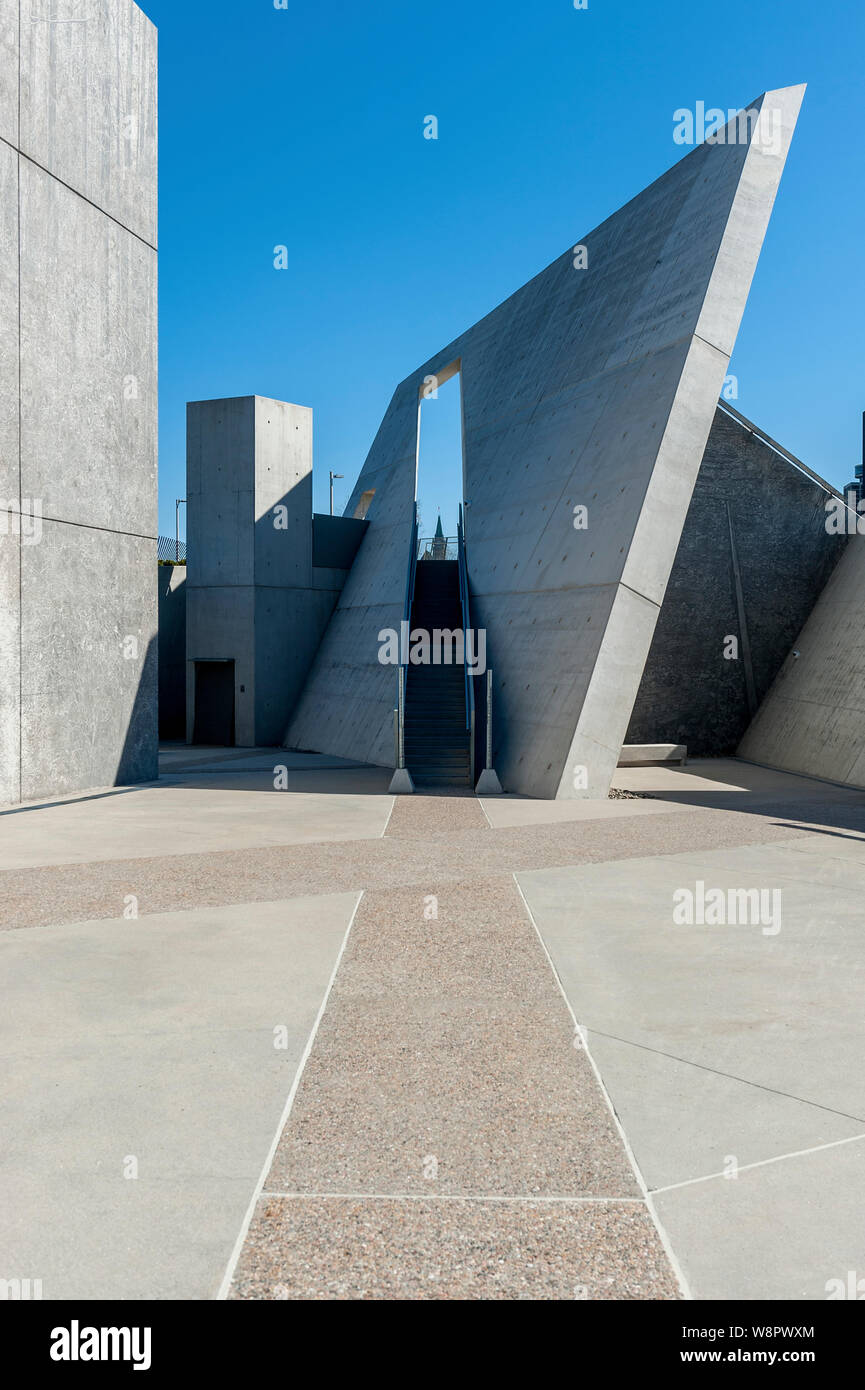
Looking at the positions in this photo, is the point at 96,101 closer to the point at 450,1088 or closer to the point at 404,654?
the point at 404,654

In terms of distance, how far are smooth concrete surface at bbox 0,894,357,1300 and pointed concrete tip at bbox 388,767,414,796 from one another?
738cm

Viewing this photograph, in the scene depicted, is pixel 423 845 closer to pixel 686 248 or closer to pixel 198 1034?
pixel 198 1034

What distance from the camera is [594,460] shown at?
1496 centimetres

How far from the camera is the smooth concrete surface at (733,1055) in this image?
288 centimetres

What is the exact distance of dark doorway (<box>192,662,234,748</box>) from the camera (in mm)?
22984

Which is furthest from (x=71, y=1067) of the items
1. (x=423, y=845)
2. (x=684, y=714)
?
(x=684, y=714)

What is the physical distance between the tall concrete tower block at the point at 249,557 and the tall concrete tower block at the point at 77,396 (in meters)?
6.46

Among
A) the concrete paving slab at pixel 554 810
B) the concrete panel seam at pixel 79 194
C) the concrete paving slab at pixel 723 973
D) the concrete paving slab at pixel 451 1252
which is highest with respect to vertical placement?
the concrete panel seam at pixel 79 194

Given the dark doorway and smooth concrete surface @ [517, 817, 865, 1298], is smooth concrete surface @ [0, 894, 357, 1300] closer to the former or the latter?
smooth concrete surface @ [517, 817, 865, 1298]

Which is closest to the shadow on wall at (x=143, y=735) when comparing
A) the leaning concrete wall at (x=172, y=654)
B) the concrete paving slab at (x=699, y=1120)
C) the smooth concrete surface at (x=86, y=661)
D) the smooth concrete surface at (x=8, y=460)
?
the smooth concrete surface at (x=86, y=661)

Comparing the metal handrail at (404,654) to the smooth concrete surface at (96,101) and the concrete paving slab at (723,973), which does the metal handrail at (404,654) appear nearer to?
the concrete paving slab at (723,973)

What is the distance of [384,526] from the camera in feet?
75.9

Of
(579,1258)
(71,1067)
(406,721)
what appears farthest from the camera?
(406,721)
